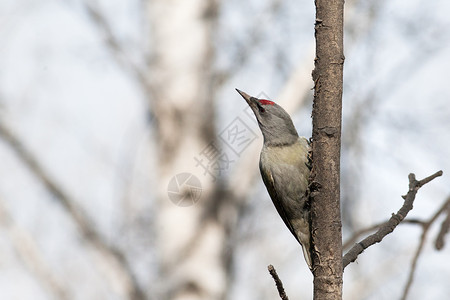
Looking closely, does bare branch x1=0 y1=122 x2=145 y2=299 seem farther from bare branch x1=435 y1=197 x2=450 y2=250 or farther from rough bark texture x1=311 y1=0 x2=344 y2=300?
bare branch x1=435 y1=197 x2=450 y2=250

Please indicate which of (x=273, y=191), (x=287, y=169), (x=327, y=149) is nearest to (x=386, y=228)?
(x=327, y=149)

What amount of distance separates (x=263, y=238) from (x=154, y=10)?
27.3 ft

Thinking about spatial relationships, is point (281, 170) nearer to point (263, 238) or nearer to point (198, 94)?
point (198, 94)

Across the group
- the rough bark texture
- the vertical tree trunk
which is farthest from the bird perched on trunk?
the vertical tree trunk

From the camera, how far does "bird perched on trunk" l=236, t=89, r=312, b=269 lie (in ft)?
12.1

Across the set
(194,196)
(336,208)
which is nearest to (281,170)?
(336,208)

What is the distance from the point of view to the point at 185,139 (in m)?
6.26

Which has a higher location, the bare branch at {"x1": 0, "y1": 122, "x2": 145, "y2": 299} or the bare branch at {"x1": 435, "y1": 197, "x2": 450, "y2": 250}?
the bare branch at {"x1": 0, "y1": 122, "x2": 145, "y2": 299}

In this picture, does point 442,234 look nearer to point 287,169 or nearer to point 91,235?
point 287,169

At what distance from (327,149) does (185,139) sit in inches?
167

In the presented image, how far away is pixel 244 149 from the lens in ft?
20.8

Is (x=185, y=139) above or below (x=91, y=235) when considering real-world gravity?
above

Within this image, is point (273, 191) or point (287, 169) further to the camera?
point (273, 191)

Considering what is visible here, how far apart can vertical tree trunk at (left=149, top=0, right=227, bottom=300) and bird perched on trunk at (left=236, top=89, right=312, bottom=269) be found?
7.49ft
